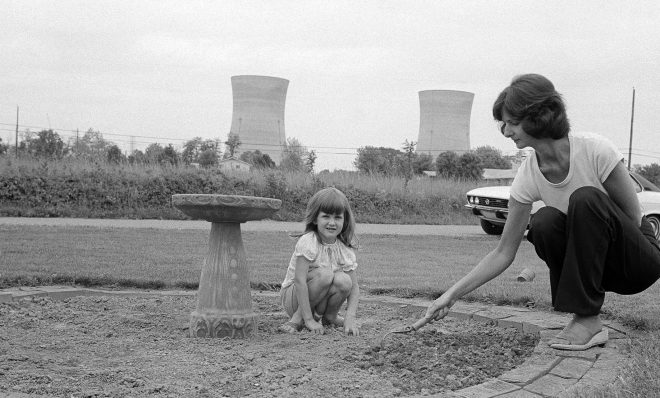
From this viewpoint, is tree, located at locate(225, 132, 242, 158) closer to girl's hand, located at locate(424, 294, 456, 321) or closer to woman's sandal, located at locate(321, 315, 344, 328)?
woman's sandal, located at locate(321, 315, 344, 328)

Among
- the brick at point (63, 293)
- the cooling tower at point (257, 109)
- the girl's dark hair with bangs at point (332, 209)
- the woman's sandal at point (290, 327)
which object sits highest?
the cooling tower at point (257, 109)

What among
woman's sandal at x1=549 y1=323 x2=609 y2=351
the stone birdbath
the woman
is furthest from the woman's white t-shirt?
the stone birdbath

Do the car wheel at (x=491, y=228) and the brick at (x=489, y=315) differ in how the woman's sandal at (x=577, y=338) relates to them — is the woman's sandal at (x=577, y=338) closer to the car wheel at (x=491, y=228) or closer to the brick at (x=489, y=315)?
the brick at (x=489, y=315)

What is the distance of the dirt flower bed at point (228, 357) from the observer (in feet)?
8.00

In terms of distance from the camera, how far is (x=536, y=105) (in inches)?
108

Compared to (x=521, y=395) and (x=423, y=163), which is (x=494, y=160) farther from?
(x=521, y=395)

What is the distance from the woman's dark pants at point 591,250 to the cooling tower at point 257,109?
25.0m

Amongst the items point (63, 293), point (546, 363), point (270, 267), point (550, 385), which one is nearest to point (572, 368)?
point (546, 363)

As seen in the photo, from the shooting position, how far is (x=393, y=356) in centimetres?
290

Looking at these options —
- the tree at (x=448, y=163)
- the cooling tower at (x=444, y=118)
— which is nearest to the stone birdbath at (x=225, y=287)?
the cooling tower at (x=444, y=118)

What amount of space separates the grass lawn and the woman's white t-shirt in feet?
2.31

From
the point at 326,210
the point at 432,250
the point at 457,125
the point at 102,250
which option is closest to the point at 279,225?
the point at 432,250

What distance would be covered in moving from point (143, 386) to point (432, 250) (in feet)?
20.5

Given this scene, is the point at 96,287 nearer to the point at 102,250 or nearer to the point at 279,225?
the point at 102,250
